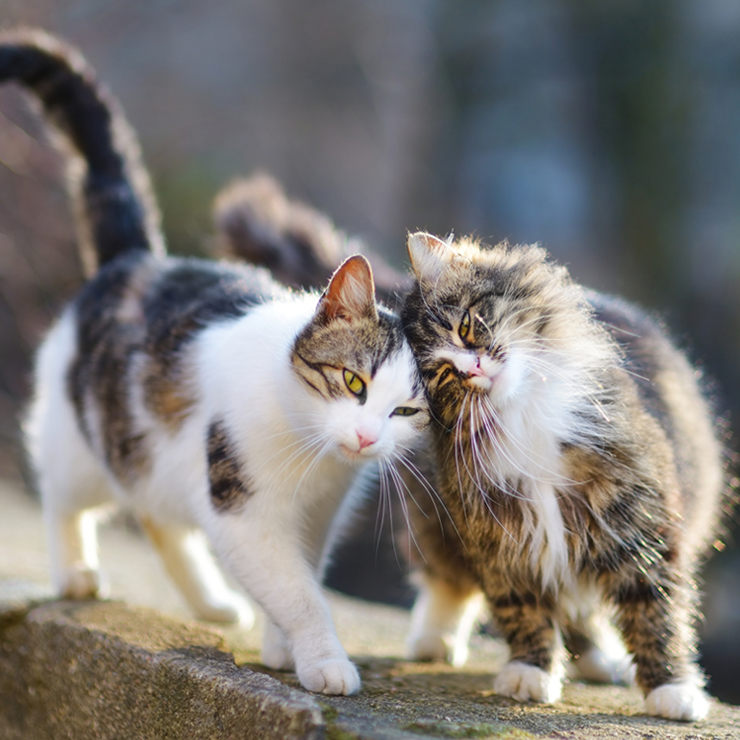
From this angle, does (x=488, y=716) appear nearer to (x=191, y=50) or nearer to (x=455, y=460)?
(x=455, y=460)

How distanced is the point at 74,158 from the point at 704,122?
6372mm

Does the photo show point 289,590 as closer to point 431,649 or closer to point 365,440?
point 365,440

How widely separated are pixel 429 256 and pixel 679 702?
39.4 inches

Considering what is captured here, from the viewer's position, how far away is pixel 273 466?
167 centimetres

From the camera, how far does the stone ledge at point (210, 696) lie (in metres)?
1.35

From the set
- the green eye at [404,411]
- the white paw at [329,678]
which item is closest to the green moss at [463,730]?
the white paw at [329,678]

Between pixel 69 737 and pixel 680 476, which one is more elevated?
pixel 680 476

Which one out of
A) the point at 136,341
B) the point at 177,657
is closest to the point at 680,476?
the point at 177,657

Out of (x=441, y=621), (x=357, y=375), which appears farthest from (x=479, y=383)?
(x=441, y=621)

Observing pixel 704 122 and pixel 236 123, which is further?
pixel 236 123

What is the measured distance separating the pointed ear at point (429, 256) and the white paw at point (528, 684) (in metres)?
0.82

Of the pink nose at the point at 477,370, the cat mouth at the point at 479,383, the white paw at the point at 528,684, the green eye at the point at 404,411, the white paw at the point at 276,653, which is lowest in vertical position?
the white paw at the point at 276,653

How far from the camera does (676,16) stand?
730cm

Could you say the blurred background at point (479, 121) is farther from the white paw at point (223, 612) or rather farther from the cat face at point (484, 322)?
the cat face at point (484, 322)
